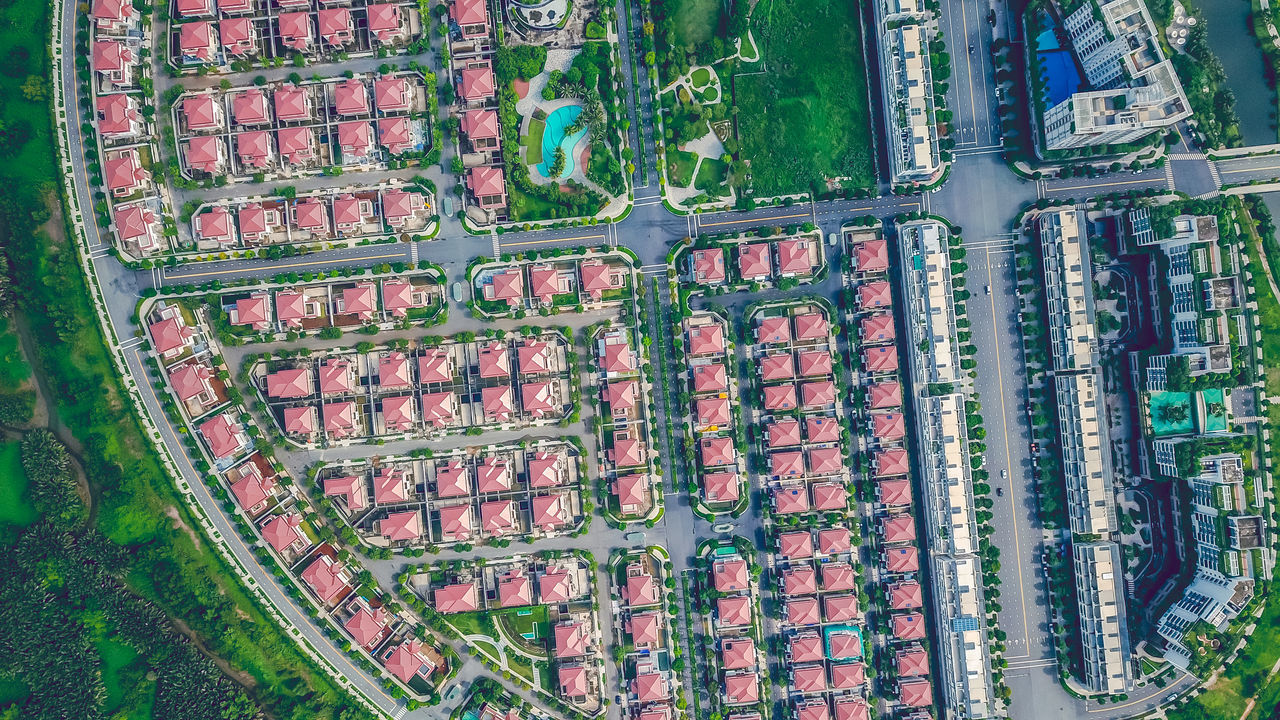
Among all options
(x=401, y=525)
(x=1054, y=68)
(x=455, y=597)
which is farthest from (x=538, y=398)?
(x=1054, y=68)

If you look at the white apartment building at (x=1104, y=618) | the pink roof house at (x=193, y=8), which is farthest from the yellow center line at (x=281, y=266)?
the white apartment building at (x=1104, y=618)

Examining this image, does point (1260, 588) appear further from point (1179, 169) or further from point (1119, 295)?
point (1179, 169)

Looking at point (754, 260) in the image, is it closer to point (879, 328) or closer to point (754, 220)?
point (754, 220)

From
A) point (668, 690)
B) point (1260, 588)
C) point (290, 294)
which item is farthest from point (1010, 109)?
point (290, 294)

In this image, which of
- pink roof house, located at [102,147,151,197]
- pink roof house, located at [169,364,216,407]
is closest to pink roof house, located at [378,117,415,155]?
pink roof house, located at [102,147,151,197]

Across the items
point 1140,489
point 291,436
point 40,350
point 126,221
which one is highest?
point 126,221

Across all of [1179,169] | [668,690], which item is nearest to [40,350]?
[668,690]

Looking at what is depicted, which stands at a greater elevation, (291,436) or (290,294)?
(290,294)
